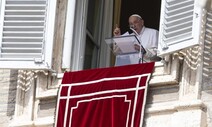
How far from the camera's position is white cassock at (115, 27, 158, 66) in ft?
55.5

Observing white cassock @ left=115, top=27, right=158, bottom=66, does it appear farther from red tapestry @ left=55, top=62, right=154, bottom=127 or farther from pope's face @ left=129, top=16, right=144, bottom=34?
red tapestry @ left=55, top=62, right=154, bottom=127

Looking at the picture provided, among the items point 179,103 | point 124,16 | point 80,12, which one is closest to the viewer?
point 179,103

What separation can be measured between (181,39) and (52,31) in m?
1.41

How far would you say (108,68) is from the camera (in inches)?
656

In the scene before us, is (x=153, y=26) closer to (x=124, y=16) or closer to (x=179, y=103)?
(x=124, y=16)

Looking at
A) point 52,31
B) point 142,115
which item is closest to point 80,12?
point 52,31

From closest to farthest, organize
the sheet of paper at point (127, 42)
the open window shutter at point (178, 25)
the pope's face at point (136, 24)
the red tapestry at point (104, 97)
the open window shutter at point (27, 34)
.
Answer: the open window shutter at point (178, 25)
the red tapestry at point (104, 97)
the open window shutter at point (27, 34)
the sheet of paper at point (127, 42)
the pope's face at point (136, 24)

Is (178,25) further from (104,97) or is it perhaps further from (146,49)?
(104,97)

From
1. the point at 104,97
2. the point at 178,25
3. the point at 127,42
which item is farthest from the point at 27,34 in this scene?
the point at 178,25

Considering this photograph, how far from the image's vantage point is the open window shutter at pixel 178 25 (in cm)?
1612

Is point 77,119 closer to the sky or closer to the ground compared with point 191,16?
closer to the ground

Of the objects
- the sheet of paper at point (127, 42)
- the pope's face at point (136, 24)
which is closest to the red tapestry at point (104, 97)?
the sheet of paper at point (127, 42)

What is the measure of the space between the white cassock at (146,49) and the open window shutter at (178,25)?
19.8 inches

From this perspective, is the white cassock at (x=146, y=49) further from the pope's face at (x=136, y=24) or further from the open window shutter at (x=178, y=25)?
the open window shutter at (x=178, y=25)
